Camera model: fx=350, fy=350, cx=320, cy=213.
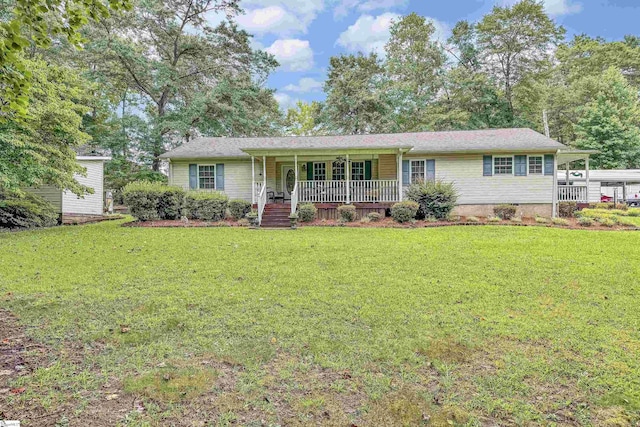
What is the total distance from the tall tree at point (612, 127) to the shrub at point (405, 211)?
2268 centimetres

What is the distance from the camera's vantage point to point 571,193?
15.9 metres

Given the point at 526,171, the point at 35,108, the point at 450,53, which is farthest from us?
the point at 450,53

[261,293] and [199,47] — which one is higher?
[199,47]

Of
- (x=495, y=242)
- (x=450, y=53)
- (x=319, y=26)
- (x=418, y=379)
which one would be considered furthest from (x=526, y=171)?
(x=450, y=53)

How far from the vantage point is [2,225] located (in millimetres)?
13180

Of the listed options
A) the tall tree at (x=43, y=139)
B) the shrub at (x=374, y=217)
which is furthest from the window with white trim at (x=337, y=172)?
the tall tree at (x=43, y=139)

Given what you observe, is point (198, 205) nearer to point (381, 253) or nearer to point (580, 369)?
point (381, 253)

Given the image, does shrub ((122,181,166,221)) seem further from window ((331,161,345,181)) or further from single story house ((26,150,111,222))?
window ((331,161,345,181))

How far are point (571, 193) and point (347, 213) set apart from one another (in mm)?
10707

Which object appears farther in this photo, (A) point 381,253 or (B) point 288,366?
(A) point 381,253

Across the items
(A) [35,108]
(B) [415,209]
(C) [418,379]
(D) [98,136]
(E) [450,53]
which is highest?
(E) [450,53]

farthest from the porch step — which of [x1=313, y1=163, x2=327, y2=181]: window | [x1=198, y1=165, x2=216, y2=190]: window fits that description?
[x1=198, y1=165, x2=216, y2=190]: window

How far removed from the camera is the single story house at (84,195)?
15891mm

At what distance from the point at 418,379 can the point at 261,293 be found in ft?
9.46
